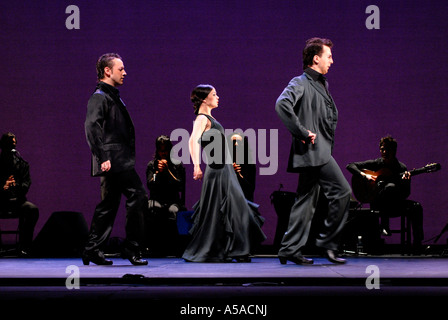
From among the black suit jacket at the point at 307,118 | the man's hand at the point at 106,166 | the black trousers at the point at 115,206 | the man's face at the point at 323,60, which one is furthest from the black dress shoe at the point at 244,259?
the man's face at the point at 323,60

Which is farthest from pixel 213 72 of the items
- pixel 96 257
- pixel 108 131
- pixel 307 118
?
pixel 96 257

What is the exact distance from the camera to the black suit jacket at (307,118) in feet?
18.6

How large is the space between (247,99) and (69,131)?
2.84 metres

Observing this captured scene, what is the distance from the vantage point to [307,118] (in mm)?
5832

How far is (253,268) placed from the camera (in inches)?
221

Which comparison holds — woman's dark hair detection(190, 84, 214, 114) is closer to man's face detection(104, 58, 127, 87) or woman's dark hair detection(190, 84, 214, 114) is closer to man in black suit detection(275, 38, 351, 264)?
man's face detection(104, 58, 127, 87)

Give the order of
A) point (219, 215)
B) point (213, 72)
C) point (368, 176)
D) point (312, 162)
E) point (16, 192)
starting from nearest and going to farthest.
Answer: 1. point (312, 162)
2. point (219, 215)
3. point (368, 176)
4. point (16, 192)
5. point (213, 72)

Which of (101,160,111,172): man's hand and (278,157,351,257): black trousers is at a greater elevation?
(101,160,111,172): man's hand

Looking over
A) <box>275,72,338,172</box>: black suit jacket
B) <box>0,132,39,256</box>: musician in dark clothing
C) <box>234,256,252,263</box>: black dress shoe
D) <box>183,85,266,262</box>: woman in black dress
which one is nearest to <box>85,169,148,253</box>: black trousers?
<box>183,85,266,262</box>: woman in black dress

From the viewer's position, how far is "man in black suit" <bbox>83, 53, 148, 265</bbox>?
232 inches

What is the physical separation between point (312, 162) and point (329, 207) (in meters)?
0.43
